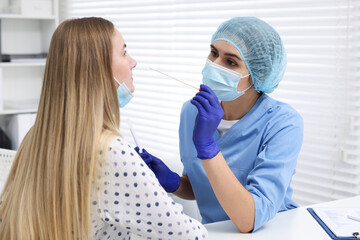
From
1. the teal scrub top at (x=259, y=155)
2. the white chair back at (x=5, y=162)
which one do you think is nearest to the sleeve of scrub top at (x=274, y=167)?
the teal scrub top at (x=259, y=155)

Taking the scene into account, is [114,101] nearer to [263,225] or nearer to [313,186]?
[263,225]

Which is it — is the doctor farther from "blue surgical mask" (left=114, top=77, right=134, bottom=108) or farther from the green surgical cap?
"blue surgical mask" (left=114, top=77, right=134, bottom=108)

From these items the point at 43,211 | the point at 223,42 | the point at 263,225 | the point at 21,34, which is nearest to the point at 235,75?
the point at 223,42

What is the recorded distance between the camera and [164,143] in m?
2.88

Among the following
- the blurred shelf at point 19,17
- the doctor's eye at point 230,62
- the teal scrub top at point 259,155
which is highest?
the doctor's eye at point 230,62

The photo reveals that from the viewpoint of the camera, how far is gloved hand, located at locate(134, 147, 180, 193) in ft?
5.39

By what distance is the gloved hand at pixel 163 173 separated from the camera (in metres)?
1.64

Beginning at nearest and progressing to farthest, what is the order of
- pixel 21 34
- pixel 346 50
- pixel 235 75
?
pixel 235 75
pixel 346 50
pixel 21 34

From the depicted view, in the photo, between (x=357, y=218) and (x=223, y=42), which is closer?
(x=357, y=218)

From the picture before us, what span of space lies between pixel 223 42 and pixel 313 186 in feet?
3.05

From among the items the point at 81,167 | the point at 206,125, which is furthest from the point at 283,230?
the point at 81,167

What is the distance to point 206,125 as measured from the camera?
138 cm

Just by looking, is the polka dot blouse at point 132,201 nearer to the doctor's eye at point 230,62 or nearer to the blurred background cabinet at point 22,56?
the doctor's eye at point 230,62

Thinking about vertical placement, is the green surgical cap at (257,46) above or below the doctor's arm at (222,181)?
above
